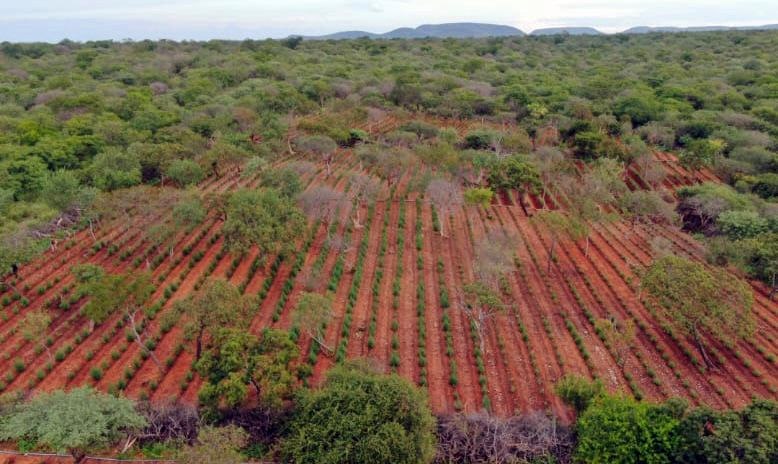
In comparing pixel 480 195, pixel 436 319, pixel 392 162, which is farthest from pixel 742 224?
pixel 392 162

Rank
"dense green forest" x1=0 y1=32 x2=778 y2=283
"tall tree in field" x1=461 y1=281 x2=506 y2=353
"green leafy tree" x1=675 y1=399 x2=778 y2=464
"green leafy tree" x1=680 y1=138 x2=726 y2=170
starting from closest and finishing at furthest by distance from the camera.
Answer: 1. "green leafy tree" x1=675 y1=399 x2=778 y2=464
2. "tall tree in field" x1=461 y1=281 x2=506 y2=353
3. "dense green forest" x1=0 y1=32 x2=778 y2=283
4. "green leafy tree" x1=680 y1=138 x2=726 y2=170

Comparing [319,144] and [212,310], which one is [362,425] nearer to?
[212,310]

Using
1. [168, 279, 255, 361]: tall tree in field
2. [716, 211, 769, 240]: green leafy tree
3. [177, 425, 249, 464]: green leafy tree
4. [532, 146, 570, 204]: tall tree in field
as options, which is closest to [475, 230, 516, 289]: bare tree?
[168, 279, 255, 361]: tall tree in field

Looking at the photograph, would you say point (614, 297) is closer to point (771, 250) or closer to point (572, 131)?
point (771, 250)

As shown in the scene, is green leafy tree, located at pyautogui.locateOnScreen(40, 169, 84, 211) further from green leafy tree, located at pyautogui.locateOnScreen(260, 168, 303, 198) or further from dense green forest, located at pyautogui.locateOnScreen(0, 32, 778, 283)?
green leafy tree, located at pyautogui.locateOnScreen(260, 168, 303, 198)

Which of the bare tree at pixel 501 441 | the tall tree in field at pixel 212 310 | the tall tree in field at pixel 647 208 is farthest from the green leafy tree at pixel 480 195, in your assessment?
the tall tree in field at pixel 212 310

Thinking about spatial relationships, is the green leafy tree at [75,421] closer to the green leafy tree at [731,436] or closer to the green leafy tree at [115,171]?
the green leafy tree at [731,436]
